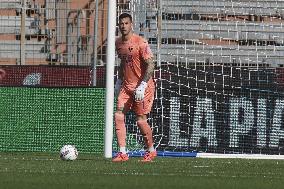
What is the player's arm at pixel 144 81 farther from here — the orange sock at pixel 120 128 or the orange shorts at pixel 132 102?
the orange sock at pixel 120 128

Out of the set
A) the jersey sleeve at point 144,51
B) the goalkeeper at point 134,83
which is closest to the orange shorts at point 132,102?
the goalkeeper at point 134,83

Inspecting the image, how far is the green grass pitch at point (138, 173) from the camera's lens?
29.4 ft

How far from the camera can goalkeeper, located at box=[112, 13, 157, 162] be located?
13.3m

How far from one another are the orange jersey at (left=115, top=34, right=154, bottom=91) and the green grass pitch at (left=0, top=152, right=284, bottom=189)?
108 centimetres

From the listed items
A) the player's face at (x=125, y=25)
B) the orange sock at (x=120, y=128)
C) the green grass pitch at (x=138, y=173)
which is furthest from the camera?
the orange sock at (x=120, y=128)

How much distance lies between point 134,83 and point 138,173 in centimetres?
324

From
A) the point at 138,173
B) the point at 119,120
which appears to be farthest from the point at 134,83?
the point at 138,173

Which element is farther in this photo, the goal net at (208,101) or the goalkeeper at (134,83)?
the goal net at (208,101)

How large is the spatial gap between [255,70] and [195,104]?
1063 mm

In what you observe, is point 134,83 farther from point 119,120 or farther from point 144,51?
point 119,120

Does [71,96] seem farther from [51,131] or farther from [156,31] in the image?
[156,31]

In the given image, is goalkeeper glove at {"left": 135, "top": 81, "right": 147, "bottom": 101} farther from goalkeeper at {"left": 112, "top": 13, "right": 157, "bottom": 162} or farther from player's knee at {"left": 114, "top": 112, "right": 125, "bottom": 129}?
player's knee at {"left": 114, "top": 112, "right": 125, "bottom": 129}

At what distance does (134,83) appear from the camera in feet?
44.4

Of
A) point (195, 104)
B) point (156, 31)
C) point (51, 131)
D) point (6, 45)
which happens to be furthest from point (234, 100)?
point (6, 45)
